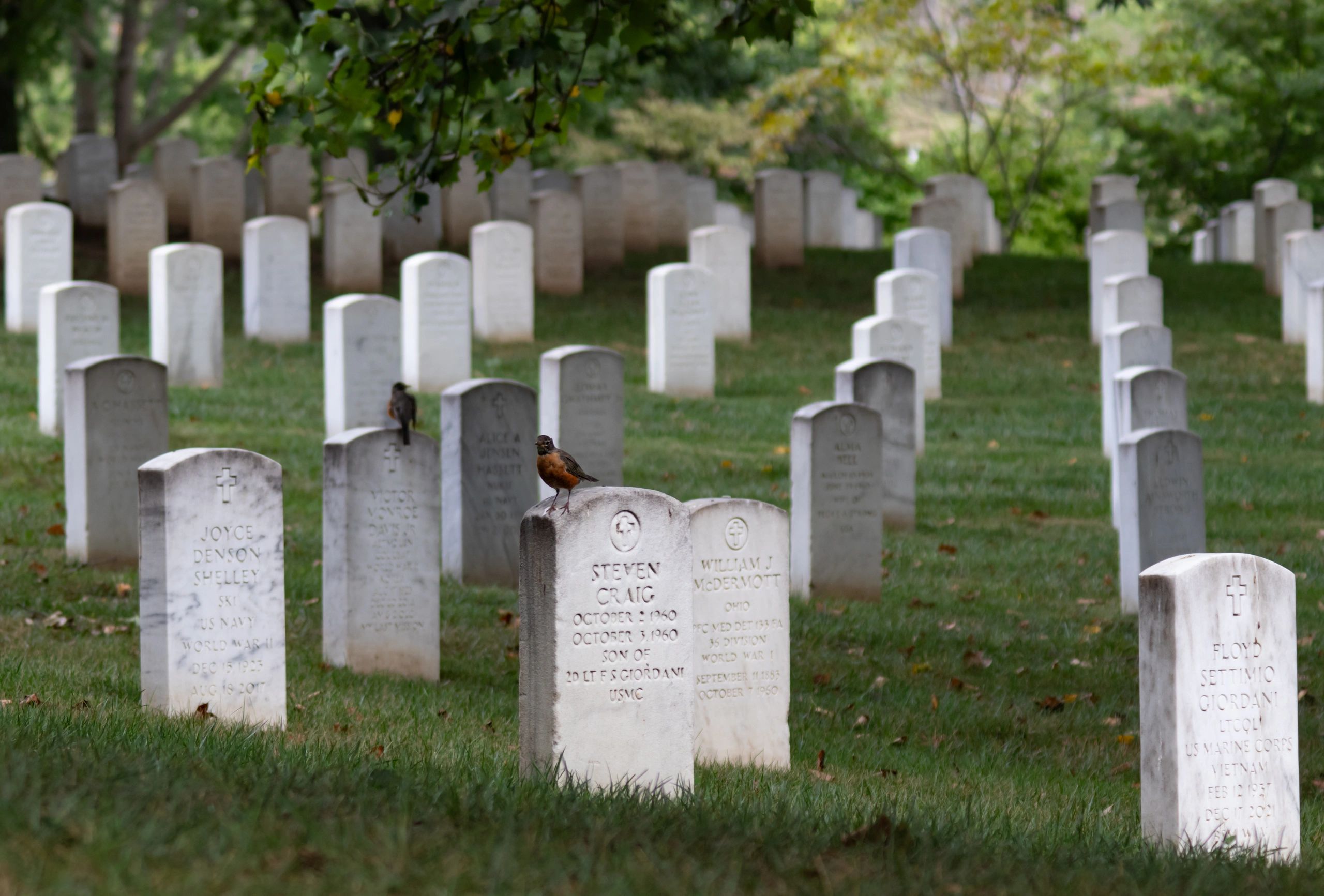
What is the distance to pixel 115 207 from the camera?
21594 mm

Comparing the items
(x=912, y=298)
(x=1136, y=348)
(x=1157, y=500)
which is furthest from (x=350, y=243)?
(x=1157, y=500)

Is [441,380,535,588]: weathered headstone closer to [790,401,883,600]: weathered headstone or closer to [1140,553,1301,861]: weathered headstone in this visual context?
[790,401,883,600]: weathered headstone

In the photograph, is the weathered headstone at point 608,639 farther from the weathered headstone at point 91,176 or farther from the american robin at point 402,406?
the weathered headstone at point 91,176

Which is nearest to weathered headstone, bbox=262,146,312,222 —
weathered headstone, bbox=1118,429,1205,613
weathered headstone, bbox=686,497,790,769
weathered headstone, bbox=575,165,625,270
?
weathered headstone, bbox=575,165,625,270

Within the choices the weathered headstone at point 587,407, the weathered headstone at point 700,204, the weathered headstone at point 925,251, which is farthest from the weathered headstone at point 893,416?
the weathered headstone at point 700,204

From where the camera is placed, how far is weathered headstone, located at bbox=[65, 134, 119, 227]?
87.3 feet

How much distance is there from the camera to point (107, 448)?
10.5 meters

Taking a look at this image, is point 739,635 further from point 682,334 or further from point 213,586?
point 682,334

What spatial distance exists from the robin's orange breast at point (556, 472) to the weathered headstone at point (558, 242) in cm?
1670

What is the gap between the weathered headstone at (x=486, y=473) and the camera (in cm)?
1062

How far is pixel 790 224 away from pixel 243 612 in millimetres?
19615

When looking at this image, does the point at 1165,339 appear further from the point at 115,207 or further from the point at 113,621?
the point at 115,207

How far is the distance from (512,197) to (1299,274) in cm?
1137

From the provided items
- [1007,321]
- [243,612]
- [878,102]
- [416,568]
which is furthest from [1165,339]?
[878,102]
